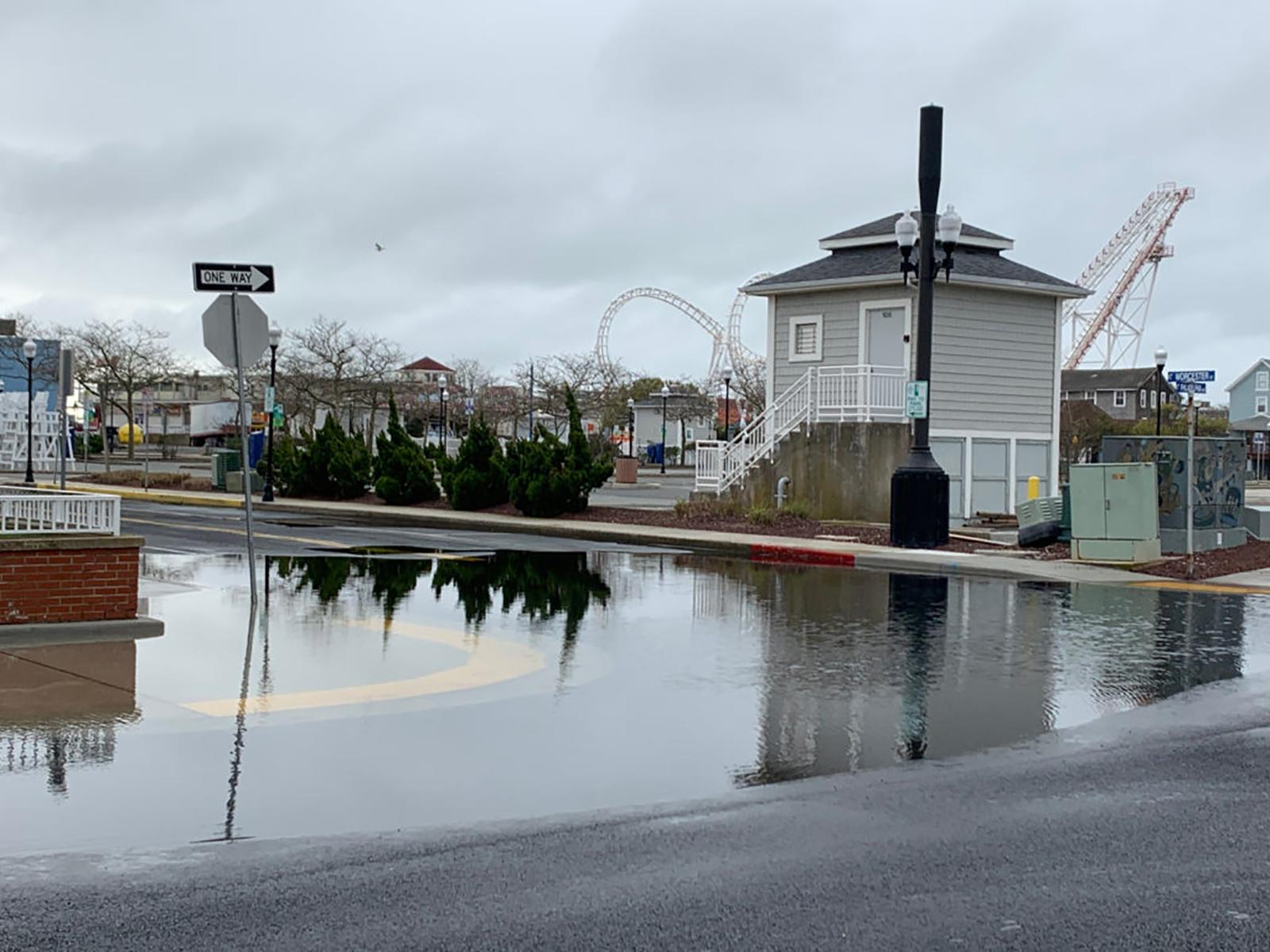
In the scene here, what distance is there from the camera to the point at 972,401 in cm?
2884

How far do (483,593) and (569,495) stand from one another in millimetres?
12817

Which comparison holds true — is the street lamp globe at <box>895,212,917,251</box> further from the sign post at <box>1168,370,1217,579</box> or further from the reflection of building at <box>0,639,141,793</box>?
the reflection of building at <box>0,639,141,793</box>

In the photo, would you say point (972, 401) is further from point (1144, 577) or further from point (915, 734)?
point (915, 734)

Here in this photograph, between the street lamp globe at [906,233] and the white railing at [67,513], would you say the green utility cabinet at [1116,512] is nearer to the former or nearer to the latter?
the street lamp globe at [906,233]

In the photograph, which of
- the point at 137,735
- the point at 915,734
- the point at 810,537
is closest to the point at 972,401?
the point at 810,537

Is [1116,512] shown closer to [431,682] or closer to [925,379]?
[925,379]

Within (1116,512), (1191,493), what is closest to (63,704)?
(1116,512)

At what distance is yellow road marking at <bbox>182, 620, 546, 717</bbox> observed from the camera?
29.2ft

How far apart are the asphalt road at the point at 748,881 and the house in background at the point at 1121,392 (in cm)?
9547

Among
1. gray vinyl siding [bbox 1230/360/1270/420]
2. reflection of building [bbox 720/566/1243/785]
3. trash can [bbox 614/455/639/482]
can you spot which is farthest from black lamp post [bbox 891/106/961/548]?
gray vinyl siding [bbox 1230/360/1270/420]

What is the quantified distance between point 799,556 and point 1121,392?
8716 cm

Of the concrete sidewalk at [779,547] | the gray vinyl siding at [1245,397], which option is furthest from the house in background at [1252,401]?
the concrete sidewalk at [779,547]

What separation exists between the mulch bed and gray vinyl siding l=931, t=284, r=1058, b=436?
8655mm

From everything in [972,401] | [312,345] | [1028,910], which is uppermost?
[312,345]
